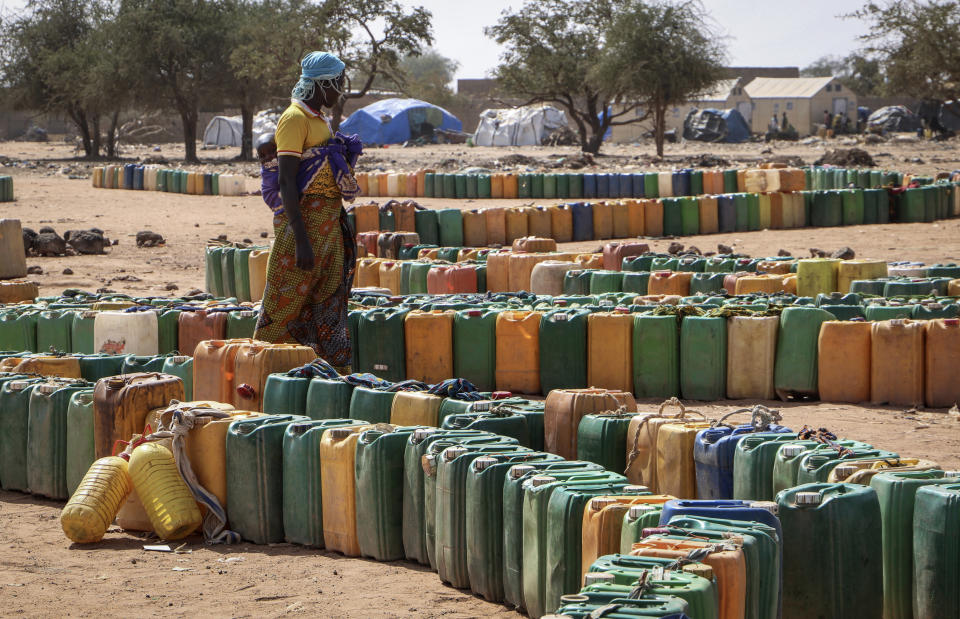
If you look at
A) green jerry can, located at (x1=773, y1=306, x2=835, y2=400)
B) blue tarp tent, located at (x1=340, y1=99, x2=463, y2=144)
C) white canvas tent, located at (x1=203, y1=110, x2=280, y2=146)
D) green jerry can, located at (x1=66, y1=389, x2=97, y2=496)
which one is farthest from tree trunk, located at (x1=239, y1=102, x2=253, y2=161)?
green jerry can, located at (x1=66, y1=389, x2=97, y2=496)

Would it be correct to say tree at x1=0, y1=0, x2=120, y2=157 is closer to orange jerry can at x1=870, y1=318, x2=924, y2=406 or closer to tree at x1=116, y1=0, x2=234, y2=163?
tree at x1=116, y1=0, x2=234, y2=163

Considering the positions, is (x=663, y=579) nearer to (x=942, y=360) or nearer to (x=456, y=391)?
(x=456, y=391)

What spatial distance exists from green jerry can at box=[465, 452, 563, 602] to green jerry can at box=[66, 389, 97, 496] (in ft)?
7.71

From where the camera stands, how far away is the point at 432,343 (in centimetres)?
851

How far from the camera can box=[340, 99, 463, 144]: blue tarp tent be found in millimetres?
53438

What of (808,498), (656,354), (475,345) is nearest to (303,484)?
(808,498)

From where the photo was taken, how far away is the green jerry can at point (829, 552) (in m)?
4.09

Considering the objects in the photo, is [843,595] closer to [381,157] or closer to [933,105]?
[381,157]

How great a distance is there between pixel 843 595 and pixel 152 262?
14.1 metres

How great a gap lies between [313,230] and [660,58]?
31.2 meters

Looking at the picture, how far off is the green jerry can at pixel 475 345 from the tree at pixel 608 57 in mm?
28508

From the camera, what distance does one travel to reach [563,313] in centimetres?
833

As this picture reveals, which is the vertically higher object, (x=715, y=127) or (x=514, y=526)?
(x=715, y=127)

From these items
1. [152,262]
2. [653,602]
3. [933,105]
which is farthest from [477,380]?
[933,105]
